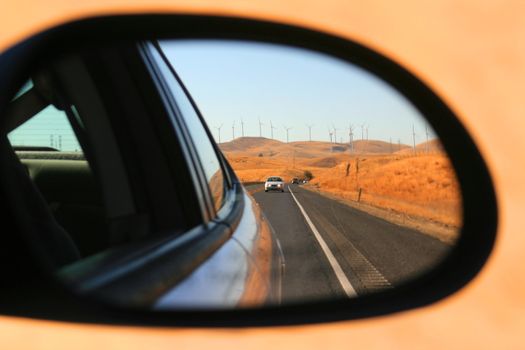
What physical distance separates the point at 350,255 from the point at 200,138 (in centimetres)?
638

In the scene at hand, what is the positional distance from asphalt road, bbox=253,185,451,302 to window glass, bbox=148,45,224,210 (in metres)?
0.72

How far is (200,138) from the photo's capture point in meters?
3.13

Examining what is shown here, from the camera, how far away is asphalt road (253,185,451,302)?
603 cm

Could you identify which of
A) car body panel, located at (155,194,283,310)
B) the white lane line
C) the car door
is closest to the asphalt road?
the white lane line

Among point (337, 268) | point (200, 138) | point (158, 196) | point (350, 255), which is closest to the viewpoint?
point (158, 196)

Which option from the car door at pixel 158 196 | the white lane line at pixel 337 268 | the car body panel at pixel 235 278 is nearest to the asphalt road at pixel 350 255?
the white lane line at pixel 337 268

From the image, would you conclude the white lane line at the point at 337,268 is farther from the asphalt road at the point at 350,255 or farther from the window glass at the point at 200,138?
the window glass at the point at 200,138

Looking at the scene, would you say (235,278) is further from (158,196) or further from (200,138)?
(200,138)

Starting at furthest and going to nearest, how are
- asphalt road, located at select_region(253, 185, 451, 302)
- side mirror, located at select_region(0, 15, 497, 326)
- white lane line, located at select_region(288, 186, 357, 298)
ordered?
white lane line, located at select_region(288, 186, 357, 298) < asphalt road, located at select_region(253, 185, 451, 302) < side mirror, located at select_region(0, 15, 497, 326)

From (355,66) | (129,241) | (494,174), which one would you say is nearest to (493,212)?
(494,174)

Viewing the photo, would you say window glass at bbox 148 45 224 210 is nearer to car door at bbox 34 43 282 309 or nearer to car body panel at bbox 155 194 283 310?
car door at bbox 34 43 282 309

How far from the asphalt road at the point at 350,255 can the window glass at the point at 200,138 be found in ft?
2.35

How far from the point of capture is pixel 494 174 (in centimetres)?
210

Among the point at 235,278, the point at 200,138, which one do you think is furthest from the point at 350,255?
the point at 235,278
